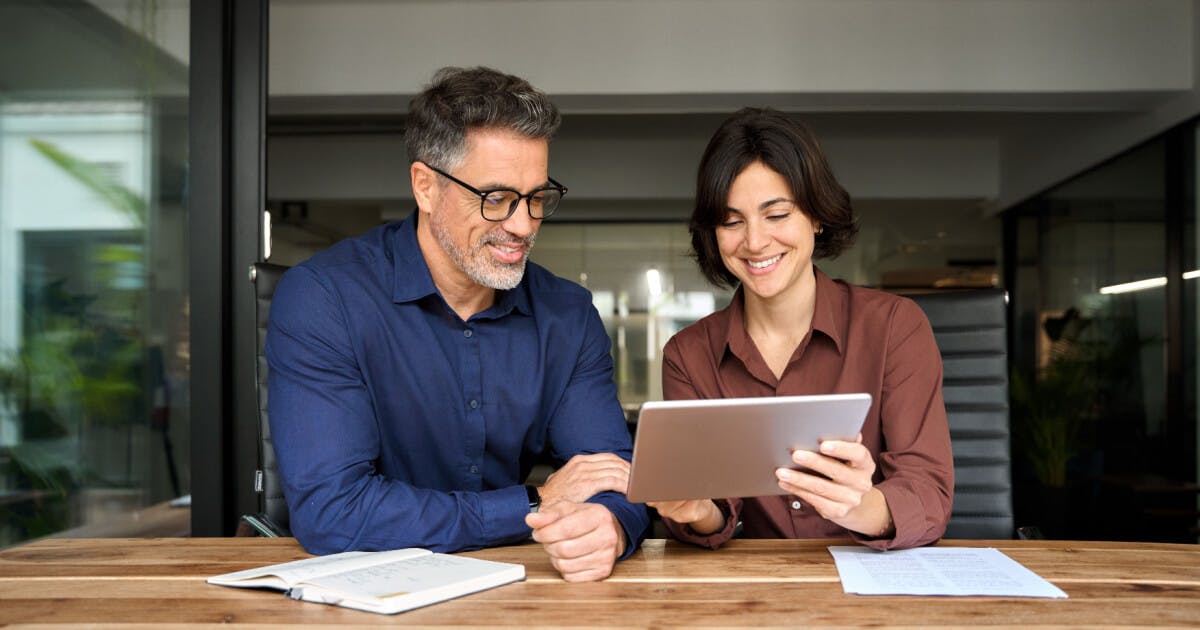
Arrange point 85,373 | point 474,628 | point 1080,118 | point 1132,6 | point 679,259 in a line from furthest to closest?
point 679,259
point 1080,118
point 1132,6
point 85,373
point 474,628

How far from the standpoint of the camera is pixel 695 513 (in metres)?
1.51

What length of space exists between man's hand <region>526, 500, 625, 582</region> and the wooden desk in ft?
0.08

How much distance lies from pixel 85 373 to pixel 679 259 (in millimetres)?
6086

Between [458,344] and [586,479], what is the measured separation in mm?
428

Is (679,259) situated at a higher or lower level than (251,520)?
higher

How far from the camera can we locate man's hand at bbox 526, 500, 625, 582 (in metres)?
1.33

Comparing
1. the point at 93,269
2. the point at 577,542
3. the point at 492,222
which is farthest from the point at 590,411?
the point at 93,269

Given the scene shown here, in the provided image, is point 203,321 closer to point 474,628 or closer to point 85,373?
point 85,373

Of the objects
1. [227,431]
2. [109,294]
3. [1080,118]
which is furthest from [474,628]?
[1080,118]

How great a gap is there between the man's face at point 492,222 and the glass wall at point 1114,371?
4.07 m

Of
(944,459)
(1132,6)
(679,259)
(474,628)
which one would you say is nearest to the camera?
(474,628)

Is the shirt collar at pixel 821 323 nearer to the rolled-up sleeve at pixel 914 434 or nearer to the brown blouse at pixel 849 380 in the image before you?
the brown blouse at pixel 849 380

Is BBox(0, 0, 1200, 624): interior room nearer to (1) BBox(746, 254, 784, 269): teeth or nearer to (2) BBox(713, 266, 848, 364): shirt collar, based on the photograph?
(2) BBox(713, 266, 848, 364): shirt collar

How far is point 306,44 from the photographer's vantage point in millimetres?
4645
